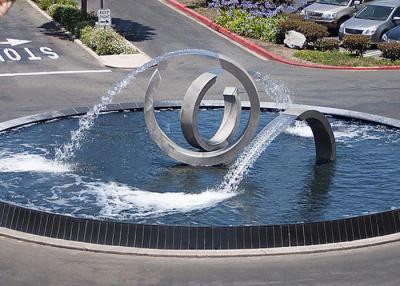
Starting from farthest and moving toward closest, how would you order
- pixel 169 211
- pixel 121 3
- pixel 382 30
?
pixel 121 3
pixel 382 30
pixel 169 211

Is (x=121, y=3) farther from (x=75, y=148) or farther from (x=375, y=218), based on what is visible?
(x=375, y=218)

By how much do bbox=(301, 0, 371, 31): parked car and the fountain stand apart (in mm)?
16140

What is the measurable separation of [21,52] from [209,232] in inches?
870

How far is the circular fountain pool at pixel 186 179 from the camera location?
1727 centimetres

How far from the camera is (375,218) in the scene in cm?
1571

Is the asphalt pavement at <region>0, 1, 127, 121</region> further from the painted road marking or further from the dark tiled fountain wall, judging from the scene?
the dark tiled fountain wall

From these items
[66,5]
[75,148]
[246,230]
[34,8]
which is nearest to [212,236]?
[246,230]

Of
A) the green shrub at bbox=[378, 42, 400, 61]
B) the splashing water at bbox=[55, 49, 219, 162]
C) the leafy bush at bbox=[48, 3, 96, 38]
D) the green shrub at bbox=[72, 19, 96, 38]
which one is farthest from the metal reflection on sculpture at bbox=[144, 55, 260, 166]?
the leafy bush at bbox=[48, 3, 96, 38]

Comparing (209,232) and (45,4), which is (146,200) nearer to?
(209,232)

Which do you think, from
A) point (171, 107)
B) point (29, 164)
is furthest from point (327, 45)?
point (29, 164)

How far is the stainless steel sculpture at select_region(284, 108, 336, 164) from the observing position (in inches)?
786

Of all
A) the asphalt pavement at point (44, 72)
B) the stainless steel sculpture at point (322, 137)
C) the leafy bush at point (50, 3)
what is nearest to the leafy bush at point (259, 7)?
the leafy bush at point (50, 3)

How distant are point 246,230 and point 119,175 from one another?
5.13 meters

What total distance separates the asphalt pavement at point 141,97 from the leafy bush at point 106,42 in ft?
1.89
